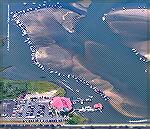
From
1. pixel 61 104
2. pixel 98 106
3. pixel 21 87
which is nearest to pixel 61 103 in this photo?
pixel 61 104

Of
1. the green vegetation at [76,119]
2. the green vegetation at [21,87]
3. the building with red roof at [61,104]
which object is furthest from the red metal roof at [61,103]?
the green vegetation at [21,87]

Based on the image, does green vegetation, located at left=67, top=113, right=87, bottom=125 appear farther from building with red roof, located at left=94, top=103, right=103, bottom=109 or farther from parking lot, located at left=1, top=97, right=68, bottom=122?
building with red roof, located at left=94, top=103, right=103, bottom=109

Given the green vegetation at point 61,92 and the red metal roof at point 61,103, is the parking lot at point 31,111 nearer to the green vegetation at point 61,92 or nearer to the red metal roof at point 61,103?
the red metal roof at point 61,103

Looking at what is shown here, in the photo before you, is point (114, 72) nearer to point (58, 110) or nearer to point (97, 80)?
point (97, 80)

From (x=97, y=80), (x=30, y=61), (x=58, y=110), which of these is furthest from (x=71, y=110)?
(x=30, y=61)

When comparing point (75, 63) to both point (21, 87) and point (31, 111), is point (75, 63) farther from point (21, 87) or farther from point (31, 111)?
point (31, 111)

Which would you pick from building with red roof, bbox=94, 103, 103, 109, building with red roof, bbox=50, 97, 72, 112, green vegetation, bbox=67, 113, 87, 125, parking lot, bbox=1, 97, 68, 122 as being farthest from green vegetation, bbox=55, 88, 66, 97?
building with red roof, bbox=94, 103, 103, 109

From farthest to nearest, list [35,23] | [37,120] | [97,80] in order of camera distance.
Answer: [35,23], [97,80], [37,120]
